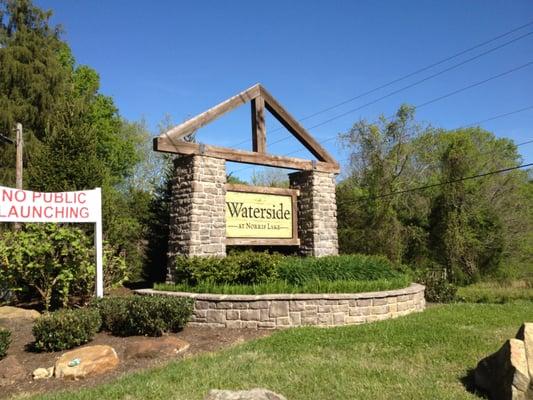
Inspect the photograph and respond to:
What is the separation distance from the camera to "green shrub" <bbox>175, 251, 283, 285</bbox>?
31.4ft

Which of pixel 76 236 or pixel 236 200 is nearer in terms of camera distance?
pixel 76 236

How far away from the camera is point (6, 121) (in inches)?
843

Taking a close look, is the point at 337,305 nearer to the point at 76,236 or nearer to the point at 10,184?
the point at 76,236

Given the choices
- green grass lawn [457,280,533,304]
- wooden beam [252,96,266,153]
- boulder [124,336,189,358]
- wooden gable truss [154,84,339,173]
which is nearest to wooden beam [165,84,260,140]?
wooden gable truss [154,84,339,173]

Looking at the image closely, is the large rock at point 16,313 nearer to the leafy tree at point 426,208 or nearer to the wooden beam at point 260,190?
the wooden beam at point 260,190

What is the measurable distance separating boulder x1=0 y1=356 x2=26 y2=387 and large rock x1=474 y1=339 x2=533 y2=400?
5.64 meters

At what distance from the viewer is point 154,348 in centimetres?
680

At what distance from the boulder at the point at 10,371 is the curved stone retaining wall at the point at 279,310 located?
3.14m

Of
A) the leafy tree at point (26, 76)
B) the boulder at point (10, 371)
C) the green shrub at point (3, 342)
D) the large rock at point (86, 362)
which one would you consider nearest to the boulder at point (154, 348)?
the large rock at point (86, 362)

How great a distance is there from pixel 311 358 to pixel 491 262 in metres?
18.7

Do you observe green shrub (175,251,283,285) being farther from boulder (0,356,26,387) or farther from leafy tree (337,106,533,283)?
leafy tree (337,106,533,283)

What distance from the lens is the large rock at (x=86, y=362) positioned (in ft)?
19.6

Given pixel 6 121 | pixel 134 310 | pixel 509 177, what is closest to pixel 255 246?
pixel 134 310

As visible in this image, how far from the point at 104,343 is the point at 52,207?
2953 mm
